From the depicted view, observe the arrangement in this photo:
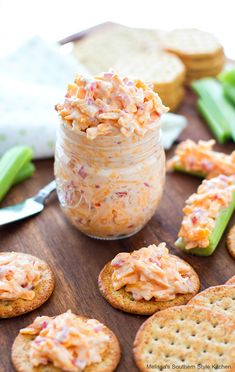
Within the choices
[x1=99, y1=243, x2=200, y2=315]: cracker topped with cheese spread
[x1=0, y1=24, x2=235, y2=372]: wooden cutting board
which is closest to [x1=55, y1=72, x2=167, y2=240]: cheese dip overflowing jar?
[x1=0, y1=24, x2=235, y2=372]: wooden cutting board

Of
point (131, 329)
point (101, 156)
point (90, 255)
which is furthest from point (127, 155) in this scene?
point (131, 329)

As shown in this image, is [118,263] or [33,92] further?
[33,92]

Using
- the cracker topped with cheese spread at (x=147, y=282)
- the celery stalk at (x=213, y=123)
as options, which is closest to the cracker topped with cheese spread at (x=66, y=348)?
the cracker topped with cheese spread at (x=147, y=282)

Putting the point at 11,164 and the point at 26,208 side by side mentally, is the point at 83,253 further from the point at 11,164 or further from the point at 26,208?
the point at 11,164

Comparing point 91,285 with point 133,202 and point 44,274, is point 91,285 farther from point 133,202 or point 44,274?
point 133,202

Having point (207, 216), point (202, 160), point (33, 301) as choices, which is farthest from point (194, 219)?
point (33, 301)
